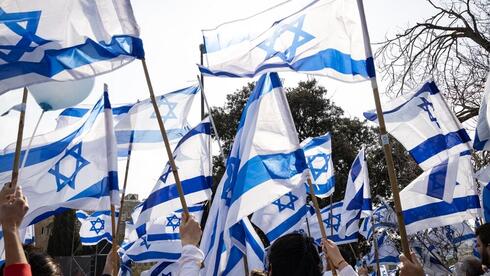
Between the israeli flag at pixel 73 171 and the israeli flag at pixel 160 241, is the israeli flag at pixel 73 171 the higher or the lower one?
the higher one

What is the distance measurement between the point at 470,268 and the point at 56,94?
4.03 metres

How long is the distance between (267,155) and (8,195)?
3.45 metres

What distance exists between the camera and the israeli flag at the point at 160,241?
891 cm

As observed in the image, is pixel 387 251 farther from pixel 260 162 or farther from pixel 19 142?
pixel 19 142

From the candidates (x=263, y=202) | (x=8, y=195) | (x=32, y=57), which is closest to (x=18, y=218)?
(x=8, y=195)

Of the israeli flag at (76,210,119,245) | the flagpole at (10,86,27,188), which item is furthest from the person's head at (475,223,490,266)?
the israeli flag at (76,210,119,245)

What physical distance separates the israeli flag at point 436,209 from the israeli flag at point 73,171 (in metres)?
3.67

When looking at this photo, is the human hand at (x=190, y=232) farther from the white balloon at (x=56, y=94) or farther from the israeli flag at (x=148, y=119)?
the israeli flag at (x=148, y=119)

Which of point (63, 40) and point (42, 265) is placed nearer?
point (42, 265)

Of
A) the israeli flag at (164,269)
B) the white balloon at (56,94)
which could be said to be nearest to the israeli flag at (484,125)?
the white balloon at (56,94)

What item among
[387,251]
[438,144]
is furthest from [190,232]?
[387,251]

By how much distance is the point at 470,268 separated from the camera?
4777mm

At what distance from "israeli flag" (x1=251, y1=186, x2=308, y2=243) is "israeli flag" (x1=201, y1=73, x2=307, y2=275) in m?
1.10

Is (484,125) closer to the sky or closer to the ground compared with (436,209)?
closer to the sky
